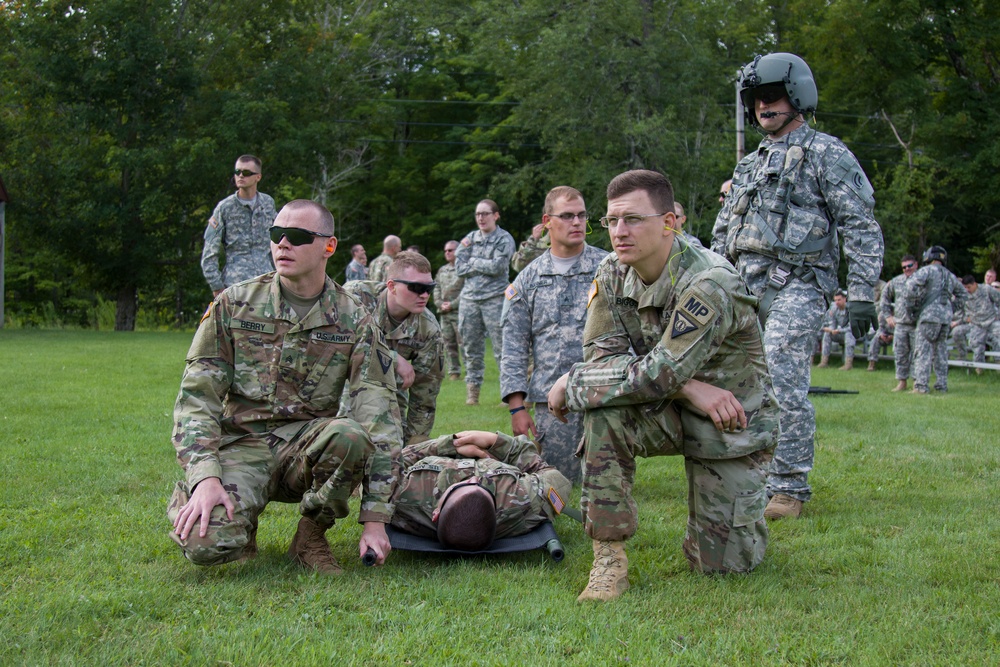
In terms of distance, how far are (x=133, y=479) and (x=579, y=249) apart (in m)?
3.50

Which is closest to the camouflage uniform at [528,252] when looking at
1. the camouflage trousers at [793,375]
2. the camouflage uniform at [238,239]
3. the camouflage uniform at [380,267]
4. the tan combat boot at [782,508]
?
the camouflage uniform at [238,239]

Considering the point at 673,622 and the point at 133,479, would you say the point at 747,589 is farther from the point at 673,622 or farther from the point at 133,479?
the point at 133,479

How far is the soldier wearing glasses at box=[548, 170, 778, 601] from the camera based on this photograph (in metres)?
4.14

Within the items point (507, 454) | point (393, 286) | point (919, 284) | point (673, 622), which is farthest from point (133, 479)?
point (919, 284)

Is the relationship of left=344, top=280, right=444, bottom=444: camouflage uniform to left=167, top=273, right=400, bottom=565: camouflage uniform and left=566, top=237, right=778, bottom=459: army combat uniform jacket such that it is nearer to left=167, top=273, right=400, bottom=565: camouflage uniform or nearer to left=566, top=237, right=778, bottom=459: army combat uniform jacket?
left=167, top=273, right=400, bottom=565: camouflage uniform

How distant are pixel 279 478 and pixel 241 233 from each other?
6366mm

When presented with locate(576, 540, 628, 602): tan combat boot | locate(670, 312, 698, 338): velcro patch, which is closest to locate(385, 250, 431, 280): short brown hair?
locate(670, 312, 698, 338): velcro patch

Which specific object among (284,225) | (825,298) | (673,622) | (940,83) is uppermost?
(940,83)

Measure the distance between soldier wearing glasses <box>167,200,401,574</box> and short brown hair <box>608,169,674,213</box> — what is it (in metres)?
1.42

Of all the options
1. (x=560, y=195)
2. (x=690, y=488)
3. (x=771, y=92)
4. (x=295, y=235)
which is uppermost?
(x=771, y=92)

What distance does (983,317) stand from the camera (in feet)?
63.6

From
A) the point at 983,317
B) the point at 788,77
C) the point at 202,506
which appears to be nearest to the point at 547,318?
the point at 788,77

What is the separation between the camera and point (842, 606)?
12.9 feet

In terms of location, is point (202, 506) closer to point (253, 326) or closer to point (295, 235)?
point (253, 326)
